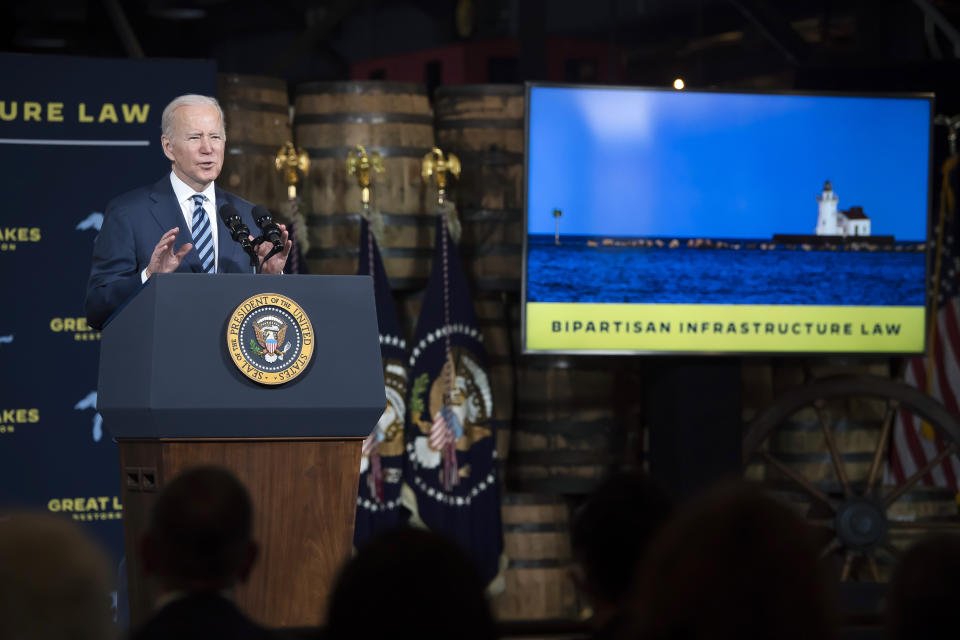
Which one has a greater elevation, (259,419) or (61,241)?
(61,241)

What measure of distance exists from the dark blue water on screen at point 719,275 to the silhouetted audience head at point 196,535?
3535mm

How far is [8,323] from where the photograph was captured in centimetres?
486

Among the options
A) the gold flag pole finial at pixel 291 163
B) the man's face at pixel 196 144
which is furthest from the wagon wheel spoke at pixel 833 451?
the man's face at pixel 196 144

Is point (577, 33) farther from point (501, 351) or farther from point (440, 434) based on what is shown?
point (440, 434)

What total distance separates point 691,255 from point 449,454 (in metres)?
1.21

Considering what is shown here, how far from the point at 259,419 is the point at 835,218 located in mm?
3223

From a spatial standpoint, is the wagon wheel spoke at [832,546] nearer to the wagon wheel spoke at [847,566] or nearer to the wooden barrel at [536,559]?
the wagon wheel spoke at [847,566]

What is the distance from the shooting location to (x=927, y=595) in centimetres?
141

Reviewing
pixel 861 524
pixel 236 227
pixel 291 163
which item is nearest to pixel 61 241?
pixel 291 163

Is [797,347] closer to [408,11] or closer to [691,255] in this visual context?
[691,255]

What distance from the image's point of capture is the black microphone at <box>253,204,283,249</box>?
305cm

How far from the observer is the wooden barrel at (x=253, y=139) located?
550 centimetres

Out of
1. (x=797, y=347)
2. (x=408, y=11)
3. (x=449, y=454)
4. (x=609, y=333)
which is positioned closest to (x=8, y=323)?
(x=449, y=454)

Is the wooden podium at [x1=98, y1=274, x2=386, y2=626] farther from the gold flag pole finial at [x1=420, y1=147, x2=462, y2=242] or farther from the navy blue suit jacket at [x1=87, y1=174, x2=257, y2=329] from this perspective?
the gold flag pole finial at [x1=420, y1=147, x2=462, y2=242]
